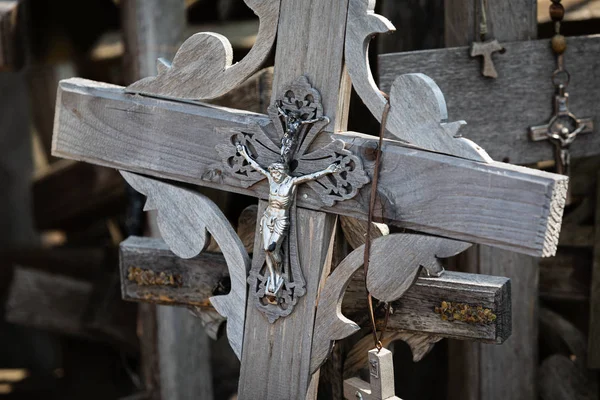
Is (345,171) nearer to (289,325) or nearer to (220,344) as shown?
(289,325)

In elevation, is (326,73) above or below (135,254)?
above

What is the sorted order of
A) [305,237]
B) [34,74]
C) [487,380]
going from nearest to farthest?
[305,237] → [487,380] → [34,74]

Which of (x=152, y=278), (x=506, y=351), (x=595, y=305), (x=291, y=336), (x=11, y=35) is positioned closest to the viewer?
(x=291, y=336)

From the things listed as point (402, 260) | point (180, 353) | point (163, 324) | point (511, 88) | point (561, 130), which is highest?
point (511, 88)

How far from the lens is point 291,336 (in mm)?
1996

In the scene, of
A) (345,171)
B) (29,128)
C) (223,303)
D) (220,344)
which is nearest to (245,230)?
(223,303)

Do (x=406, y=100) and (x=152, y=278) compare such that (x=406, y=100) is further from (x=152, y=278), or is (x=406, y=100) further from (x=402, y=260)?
(x=152, y=278)

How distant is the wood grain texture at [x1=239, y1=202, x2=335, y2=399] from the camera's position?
1952mm

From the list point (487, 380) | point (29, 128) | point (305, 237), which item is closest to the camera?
point (305, 237)

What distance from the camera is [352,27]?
6.07 ft

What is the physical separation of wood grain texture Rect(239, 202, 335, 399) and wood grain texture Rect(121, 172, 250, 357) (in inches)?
1.5

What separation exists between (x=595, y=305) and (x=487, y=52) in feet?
3.15

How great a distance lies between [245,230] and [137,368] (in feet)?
7.16

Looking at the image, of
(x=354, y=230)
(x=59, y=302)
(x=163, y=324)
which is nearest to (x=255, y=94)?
(x=354, y=230)
